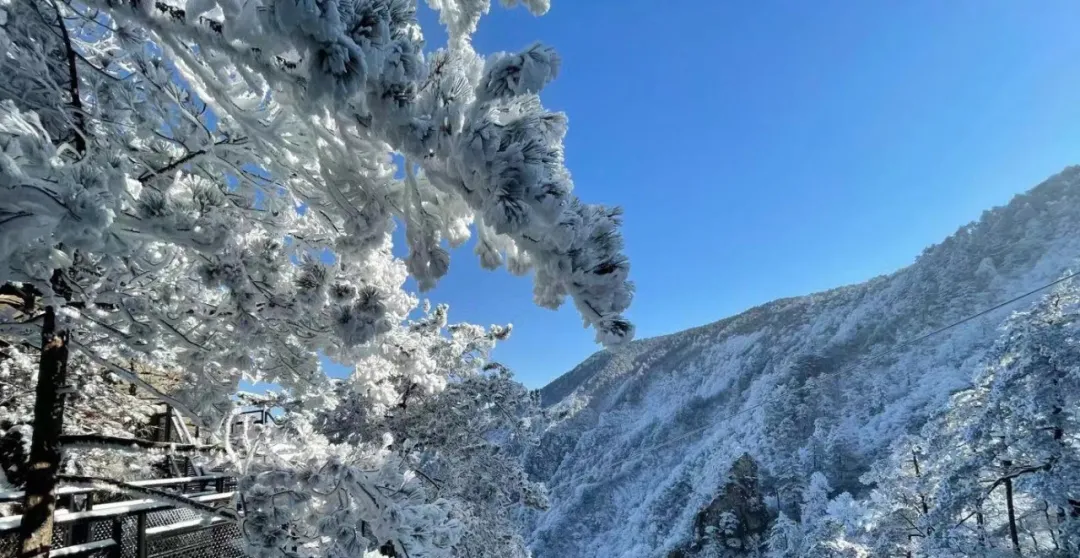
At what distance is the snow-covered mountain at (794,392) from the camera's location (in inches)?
1324

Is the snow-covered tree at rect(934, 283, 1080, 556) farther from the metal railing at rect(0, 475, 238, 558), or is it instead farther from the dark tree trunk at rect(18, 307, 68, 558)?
the dark tree trunk at rect(18, 307, 68, 558)

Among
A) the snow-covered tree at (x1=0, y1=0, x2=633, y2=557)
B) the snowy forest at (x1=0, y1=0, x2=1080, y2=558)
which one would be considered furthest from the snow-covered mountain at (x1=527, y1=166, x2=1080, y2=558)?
the snow-covered tree at (x1=0, y1=0, x2=633, y2=557)

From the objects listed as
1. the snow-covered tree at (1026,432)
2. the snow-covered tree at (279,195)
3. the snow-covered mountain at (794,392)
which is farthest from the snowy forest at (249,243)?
the snow-covered mountain at (794,392)

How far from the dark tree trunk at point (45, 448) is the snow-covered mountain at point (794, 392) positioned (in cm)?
2653

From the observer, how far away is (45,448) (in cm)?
296

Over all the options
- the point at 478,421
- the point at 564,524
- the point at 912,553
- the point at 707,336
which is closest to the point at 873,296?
the point at 707,336

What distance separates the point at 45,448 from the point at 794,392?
4284cm

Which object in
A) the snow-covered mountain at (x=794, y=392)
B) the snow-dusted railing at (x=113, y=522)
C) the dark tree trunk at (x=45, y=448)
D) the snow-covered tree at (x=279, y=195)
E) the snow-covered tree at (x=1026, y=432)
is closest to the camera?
the snow-covered tree at (x=279, y=195)

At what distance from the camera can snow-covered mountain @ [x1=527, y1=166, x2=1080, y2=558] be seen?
3362 centimetres

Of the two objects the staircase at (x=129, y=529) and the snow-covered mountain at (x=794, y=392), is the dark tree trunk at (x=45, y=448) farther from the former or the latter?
the snow-covered mountain at (x=794, y=392)

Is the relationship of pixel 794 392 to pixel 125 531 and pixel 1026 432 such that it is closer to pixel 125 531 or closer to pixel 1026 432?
pixel 1026 432

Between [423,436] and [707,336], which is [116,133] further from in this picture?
[707,336]

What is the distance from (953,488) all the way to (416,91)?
A: 14130 millimetres

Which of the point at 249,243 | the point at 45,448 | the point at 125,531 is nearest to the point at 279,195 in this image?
the point at 249,243
